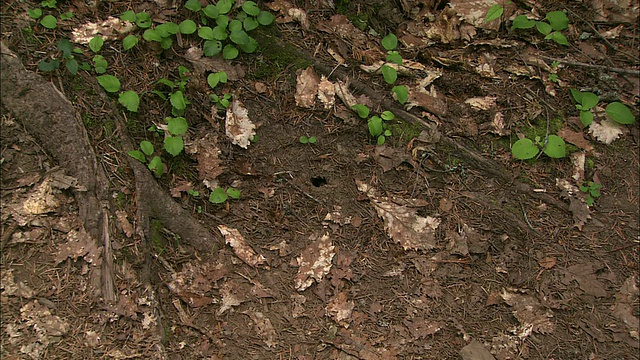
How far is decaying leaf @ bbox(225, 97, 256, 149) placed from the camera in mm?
2844

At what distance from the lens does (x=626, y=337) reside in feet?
8.70

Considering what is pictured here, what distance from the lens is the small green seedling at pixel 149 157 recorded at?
256 centimetres

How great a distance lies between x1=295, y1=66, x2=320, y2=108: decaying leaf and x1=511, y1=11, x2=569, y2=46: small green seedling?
155cm

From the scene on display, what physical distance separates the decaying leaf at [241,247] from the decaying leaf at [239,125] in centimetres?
58

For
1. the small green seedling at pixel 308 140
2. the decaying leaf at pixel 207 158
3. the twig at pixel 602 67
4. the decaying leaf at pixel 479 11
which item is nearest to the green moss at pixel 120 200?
the decaying leaf at pixel 207 158

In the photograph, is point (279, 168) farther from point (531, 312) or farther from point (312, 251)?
point (531, 312)

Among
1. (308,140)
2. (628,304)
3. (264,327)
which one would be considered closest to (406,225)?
(308,140)

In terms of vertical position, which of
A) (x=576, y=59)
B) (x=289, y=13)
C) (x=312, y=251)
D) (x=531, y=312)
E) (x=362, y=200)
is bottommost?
(x=531, y=312)

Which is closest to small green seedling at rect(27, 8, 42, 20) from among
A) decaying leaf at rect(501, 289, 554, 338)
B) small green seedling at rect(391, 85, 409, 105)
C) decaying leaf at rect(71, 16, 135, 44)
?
Answer: decaying leaf at rect(71, 16, 135, 44)

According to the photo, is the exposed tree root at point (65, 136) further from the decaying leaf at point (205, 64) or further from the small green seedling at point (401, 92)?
the small green seedling at point (401, 92)

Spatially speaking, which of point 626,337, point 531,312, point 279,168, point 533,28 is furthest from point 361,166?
point 626,337

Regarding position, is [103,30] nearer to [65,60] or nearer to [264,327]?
[65,60]

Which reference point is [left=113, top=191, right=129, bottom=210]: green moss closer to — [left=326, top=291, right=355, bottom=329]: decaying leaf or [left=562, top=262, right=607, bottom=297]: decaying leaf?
[left=326, top=291, right=355, bottom=329]: decaying leaf

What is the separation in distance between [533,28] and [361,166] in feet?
5.65
